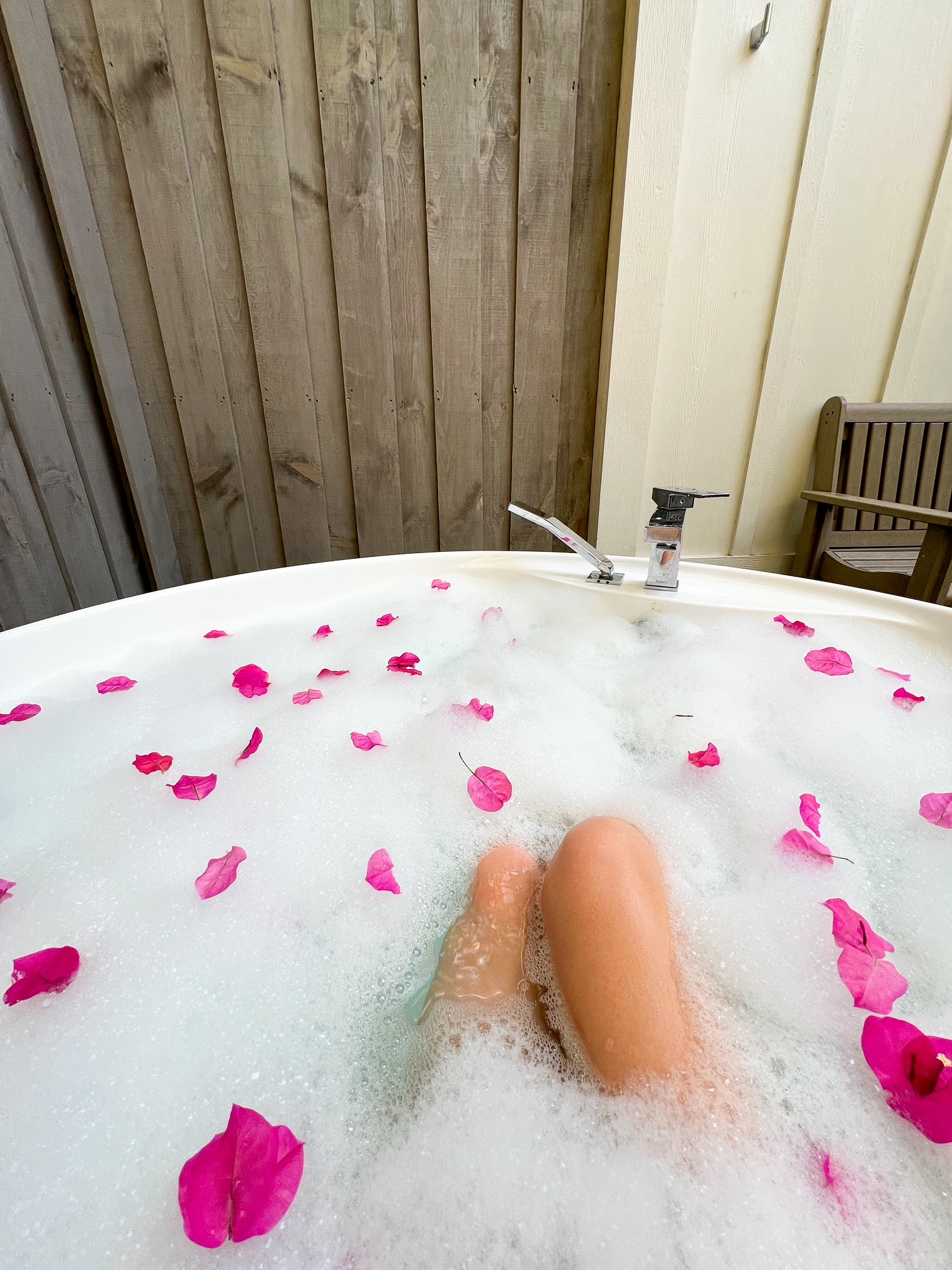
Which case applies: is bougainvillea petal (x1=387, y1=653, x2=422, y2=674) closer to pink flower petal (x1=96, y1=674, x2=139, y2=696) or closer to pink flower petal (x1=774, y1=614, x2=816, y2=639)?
pink flower petal (x1=96, y1=674, x2=139, y2=696)

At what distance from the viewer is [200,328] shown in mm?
1554

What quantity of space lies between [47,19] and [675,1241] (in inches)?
91.5

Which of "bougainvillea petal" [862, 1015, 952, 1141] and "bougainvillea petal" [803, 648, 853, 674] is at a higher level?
"bougainvillea petal" [803, 648, 853, 674]

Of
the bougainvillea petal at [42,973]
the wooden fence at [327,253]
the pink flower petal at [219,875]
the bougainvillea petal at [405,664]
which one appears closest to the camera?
the bougainvillea petal at [42,973]

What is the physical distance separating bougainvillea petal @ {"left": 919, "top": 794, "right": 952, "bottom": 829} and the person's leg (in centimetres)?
41

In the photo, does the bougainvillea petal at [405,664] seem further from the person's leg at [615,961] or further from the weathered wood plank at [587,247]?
the weathered wood plank at [587,247]

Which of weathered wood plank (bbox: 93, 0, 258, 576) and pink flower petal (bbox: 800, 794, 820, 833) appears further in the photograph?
weathered wood plank (bbox: 93, 0, 258, 576)

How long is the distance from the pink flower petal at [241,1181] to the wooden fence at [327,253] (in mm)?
1314

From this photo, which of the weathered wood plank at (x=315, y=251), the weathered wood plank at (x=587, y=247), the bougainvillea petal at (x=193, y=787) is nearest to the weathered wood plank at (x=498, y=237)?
the weathered wood plank at (x=587, y=247)

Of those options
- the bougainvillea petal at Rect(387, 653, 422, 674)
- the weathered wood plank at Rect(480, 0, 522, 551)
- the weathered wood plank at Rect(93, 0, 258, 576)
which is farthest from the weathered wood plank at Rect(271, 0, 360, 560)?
the bougainvillea petal at Rect(387, 653, 422, 674)

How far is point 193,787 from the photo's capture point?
775 millimetres

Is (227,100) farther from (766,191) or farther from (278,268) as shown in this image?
(766,191)

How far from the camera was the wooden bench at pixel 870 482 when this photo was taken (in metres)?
1.76

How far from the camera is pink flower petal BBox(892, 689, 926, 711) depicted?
2.90ft
